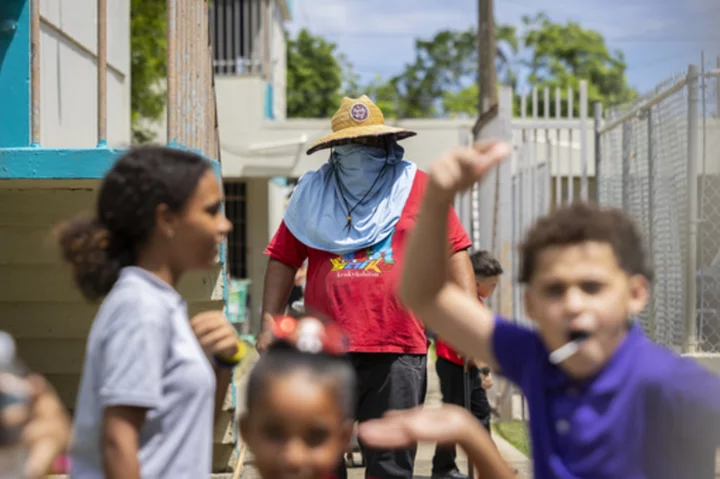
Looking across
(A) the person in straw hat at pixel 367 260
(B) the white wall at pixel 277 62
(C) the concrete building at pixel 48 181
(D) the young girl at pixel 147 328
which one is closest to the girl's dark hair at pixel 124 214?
(D) the young girl at pixel 147 328

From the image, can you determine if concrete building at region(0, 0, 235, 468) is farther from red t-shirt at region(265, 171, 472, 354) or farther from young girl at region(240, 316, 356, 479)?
young girl at region(240, 316, 356, 479)

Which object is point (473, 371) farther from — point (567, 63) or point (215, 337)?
point (567, 63)

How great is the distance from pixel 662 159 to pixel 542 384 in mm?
4379

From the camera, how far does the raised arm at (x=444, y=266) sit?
2242 mm

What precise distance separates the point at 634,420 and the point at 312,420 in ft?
2.33

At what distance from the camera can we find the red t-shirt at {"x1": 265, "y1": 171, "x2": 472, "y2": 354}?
165 inches

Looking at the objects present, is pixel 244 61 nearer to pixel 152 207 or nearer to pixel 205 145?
pixel 205 145

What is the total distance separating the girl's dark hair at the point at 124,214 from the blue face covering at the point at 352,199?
1.78m

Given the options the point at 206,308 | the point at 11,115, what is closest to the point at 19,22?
the point at 11,115

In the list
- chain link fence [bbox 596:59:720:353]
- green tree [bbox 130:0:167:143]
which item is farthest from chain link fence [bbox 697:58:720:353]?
green tree [bbox 130:0:167:143]

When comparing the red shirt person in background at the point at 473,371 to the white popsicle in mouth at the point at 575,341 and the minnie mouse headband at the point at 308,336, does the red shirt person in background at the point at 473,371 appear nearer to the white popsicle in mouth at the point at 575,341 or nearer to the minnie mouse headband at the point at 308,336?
the minnie mouse headband at the point at 308,336

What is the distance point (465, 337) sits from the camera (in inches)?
96.3

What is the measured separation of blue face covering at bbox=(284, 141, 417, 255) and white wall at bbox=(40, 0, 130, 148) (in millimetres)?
3065

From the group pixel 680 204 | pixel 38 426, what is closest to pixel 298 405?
pixel 38 426
